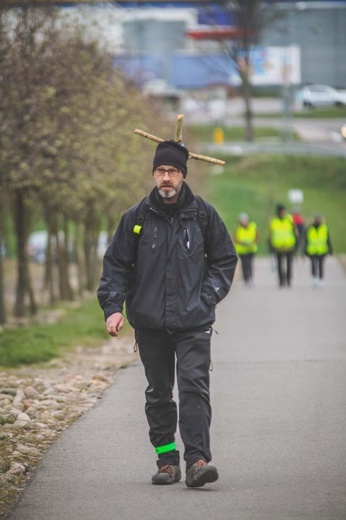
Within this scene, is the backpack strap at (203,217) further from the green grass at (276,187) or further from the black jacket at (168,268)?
the green grass at (276,187)

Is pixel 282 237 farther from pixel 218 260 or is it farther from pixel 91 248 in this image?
pixel 218 260

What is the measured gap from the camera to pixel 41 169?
2417 centimetres

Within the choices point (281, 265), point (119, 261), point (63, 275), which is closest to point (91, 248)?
point (63, 275)

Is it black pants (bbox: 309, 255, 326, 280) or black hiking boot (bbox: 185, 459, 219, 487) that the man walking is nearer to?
black hiking boot (bbox: 185, 459, 219, 487)

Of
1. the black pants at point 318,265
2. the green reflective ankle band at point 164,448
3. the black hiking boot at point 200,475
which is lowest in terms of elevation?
the black pants at point 318,265

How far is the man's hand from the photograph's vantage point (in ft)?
26.8

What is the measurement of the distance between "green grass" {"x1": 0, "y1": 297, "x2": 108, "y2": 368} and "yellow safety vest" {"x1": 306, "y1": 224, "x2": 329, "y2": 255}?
8124 millimetres

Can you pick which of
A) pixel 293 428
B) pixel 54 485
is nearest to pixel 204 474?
pixel 54 485

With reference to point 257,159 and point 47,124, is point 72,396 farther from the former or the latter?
point 257,159

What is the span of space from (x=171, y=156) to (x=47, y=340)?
35.6ft

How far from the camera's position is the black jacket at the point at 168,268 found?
26.8ft

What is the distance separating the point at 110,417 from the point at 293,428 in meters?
1.56

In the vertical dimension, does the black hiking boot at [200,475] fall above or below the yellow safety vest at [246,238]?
above

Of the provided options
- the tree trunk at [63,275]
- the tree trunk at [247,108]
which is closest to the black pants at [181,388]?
the tree trunk at [63,275]
